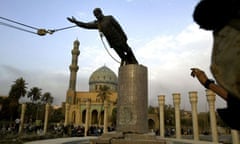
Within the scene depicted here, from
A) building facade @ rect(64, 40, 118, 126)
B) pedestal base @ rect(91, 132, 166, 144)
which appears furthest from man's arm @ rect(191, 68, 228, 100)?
building facade @ rect(64, 40, 118, 126)

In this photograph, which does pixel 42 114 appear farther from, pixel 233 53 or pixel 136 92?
pixel 233 53

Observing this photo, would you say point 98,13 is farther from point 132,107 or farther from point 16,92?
point 16,92

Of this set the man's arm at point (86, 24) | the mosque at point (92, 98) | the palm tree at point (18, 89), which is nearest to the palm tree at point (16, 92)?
the palm tree at point (18, 89)

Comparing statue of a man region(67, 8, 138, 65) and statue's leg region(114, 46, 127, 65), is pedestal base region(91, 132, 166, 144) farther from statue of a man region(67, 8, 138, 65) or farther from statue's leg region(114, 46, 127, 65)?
statue of a man region(67, 8, 138, 65)

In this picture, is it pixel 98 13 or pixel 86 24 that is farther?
pixel 86 24

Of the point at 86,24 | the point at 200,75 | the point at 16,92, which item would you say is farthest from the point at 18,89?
the point at 200,75

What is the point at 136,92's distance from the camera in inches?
339

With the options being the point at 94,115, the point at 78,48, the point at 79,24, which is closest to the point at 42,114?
the point at 94,115

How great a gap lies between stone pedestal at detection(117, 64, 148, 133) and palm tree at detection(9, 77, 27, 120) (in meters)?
46.3

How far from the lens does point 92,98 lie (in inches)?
2670

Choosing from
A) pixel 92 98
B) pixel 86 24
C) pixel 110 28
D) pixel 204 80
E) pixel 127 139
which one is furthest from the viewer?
pixel 92 98

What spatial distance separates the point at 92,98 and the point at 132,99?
60314 millimetres

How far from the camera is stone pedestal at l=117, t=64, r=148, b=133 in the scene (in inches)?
329

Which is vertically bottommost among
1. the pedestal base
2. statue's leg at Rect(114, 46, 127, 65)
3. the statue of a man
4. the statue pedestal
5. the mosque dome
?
the pedestal base
